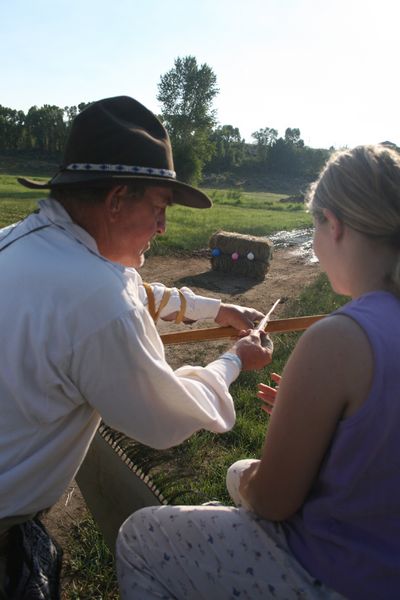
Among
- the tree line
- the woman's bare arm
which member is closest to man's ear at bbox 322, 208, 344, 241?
the woman's bare arm

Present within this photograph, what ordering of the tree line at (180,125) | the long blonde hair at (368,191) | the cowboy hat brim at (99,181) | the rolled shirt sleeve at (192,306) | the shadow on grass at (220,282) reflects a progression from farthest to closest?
the tree line at (180,125) → the shadow on grass at (220,282) → the rolled shirt sleeve at (192,306) → the cowboy hat brim at (99,181) → the long blonde hair at (368,191)

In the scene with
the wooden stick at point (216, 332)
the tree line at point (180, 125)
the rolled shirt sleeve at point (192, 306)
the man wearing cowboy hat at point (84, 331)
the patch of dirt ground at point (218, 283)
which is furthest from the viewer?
the tree line at point (180, 125)

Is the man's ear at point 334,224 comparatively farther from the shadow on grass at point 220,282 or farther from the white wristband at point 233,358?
the shadow on grass at point 220,282

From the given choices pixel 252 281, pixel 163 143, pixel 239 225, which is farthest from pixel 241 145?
pixel 163 143

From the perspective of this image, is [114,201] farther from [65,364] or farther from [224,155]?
[224,155]

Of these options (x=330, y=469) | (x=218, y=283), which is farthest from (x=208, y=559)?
(x=218, y=283)

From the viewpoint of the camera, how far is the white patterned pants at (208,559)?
1356 mm

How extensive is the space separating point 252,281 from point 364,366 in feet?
24.7

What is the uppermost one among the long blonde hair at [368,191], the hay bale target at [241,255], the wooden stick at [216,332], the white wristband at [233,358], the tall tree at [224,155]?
the tall tree at [224,155]

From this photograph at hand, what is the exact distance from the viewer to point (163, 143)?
69.5 inches

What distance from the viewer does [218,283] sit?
27.3ft

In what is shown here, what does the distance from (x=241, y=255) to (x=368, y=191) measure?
24.5 ft

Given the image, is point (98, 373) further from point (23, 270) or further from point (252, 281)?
point (252, 281)

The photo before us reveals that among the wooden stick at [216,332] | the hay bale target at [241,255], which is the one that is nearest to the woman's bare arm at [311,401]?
the wooden stick at [216,332]
